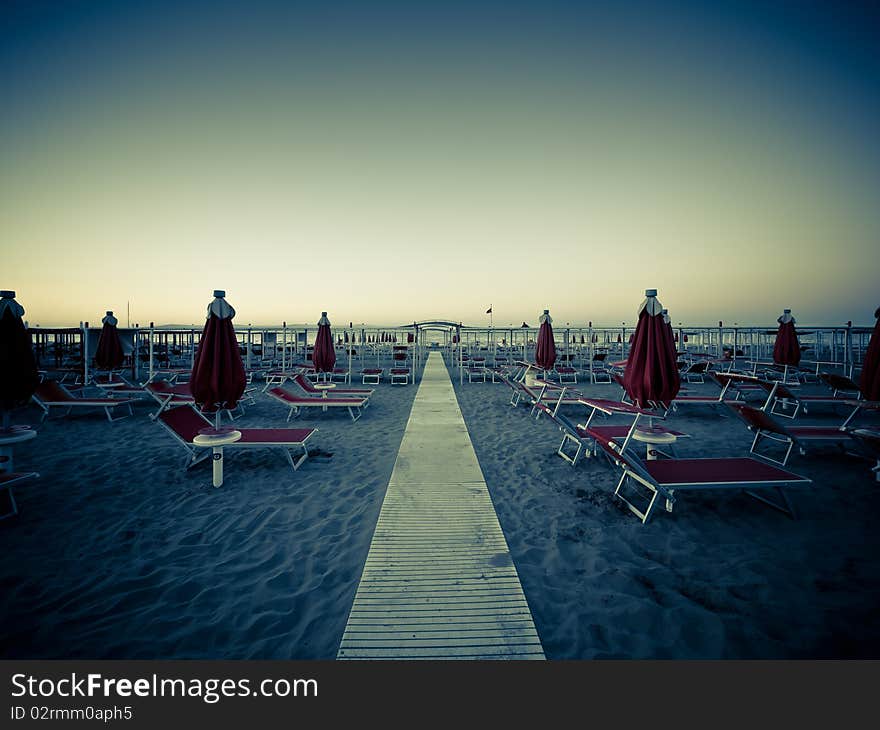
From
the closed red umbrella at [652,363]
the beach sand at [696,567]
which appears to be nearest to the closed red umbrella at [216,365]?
the beach sand at [696,567]

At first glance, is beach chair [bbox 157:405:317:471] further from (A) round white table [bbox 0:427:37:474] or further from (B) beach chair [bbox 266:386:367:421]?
(B) beach chair [bbox 266:386:367:421]

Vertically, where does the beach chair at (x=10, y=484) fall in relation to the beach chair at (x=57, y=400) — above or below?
below

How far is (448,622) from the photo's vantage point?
2125 mm

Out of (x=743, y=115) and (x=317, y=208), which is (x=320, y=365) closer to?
(x=317, y=208)

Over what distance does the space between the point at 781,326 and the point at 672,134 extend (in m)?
8.17

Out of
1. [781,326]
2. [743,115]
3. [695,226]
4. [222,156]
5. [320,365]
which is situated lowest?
[320,365]

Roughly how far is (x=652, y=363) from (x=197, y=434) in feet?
19.0

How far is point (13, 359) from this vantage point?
3.81 meters

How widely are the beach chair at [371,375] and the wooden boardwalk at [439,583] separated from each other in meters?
9.54

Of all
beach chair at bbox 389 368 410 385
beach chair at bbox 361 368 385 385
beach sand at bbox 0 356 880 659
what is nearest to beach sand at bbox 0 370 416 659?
beach sand at bbox 0 356 880 659

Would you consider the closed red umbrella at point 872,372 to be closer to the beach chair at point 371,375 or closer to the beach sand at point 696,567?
the beach sand at point 696,567

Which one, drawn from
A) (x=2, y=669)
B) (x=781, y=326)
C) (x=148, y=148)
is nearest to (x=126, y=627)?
(x=2, y=669)

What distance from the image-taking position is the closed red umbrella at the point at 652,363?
407 cm

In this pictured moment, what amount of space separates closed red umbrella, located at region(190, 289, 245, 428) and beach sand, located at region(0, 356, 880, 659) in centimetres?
110
